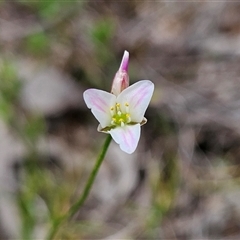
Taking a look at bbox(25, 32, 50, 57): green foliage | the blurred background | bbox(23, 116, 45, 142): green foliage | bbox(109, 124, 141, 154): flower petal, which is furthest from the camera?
bbox(25, 32, 50, 57): green foliage

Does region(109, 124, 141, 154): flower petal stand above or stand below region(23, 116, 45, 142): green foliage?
below

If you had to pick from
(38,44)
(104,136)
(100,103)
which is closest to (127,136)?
(100,103)

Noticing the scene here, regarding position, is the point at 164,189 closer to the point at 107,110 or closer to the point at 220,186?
the point at 220,186

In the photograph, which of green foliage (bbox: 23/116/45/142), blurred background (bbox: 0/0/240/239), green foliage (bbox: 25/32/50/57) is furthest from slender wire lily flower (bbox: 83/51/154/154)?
green foliage (bbox: 25/32/50/57)

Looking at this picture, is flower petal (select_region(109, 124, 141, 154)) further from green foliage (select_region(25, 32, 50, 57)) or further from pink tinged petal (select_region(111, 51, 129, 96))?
green foliage (select_region(25, 32, 50, 57))

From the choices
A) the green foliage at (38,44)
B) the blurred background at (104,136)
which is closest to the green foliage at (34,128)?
the blurred background at (104,136)

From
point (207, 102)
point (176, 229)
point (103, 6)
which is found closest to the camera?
point (176, 229)

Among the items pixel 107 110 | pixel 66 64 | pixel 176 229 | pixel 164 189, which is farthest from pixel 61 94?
pixel 107 110
